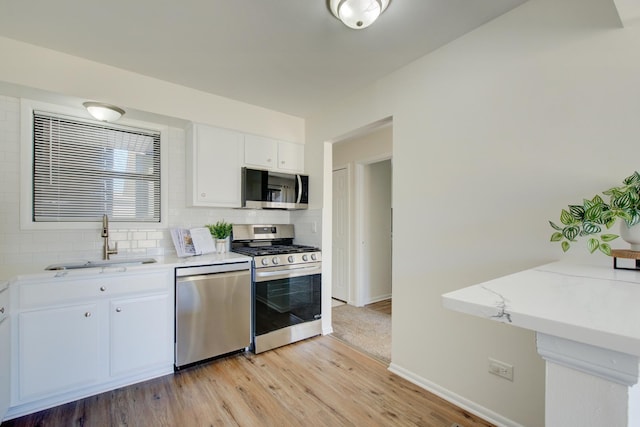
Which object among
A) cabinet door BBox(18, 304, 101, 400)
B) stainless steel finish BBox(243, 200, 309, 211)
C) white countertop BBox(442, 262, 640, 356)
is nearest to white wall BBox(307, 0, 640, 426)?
white countertop BBox(442, 262, 640, 356)

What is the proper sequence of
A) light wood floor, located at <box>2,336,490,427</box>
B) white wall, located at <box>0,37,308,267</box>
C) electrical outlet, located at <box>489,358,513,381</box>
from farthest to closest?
white wall, located at <box>0,37,308,267</box> → light wood floor, located at <box>2,336,490,427</box> → electrical outlet, located at <box>489,358,513,381</box>

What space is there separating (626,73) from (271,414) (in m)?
2.76

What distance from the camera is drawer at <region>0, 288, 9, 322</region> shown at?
1.69 meters

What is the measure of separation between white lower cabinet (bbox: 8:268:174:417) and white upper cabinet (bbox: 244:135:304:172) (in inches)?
58.4

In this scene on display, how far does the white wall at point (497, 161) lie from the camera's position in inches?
58.2

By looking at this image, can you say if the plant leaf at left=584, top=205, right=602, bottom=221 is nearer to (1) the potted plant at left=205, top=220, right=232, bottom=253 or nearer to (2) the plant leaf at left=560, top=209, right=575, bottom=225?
(2) the plant leaf at left=560, top=209, right=575, bottom=225

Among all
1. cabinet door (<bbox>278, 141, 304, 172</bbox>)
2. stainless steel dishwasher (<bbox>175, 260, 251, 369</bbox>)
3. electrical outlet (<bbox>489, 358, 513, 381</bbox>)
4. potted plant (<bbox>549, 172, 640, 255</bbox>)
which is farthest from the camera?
cabinet door (<bbox>278, 141, 304, 172</bbox>)

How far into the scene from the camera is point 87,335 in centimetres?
206

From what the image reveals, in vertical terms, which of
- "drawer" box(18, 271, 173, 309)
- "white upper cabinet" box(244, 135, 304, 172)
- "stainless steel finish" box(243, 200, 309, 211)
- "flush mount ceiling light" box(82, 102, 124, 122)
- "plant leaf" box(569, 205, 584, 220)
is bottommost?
"drawer" box(18, 271, 173, 309)

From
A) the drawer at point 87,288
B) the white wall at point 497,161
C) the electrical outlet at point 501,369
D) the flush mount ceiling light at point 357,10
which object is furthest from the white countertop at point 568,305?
the drawer at point 87,288

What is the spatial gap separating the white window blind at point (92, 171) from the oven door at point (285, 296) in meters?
1.31

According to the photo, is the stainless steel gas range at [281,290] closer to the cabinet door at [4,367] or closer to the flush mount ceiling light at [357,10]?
the cabinet door at [4,367]

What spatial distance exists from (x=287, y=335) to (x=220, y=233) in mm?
1274

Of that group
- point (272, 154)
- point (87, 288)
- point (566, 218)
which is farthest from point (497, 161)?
point (87, 288)
